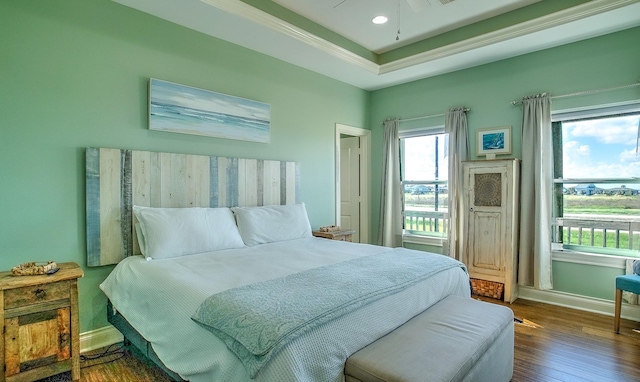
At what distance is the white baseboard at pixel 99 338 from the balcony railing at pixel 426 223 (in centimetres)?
367

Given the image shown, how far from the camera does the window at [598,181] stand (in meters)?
3.23

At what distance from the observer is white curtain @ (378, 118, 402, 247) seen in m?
4.76

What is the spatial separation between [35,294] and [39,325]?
0.65 ft

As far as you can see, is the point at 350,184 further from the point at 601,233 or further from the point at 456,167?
the point at 601,233

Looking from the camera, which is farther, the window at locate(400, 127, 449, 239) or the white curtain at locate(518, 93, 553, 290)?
the window at locate(400, 127, 449, 239)

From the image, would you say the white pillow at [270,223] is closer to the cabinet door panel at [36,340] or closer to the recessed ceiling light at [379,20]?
the cabinet door panel at [36,340]

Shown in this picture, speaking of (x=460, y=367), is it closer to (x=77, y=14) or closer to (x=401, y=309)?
(x=401, y=309)

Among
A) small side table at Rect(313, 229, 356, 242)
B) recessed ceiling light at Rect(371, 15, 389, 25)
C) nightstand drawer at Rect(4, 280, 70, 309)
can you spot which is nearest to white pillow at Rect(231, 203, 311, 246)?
small side table at Rect(313, 229, 356, 242)

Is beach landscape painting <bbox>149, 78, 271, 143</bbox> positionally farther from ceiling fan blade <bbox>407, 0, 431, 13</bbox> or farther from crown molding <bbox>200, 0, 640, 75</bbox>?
ceiling fan blade <bbox>407, 0, 431, 13</bbox>

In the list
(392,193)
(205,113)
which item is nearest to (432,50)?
(392,193)

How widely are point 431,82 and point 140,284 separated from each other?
409cm

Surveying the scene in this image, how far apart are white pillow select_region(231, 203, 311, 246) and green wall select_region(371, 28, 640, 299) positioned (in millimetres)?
2257

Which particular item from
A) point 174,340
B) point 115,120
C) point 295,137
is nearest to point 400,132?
point 295,137

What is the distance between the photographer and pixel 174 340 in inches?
66.9
